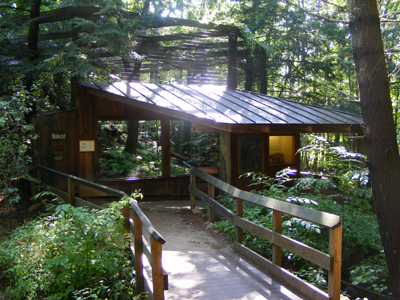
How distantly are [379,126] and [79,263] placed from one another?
4.58 m

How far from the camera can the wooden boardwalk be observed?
4.01 metres

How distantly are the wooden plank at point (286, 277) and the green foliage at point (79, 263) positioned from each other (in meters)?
1.83

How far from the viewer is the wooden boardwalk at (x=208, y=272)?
401cm

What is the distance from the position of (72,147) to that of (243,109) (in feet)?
15.9

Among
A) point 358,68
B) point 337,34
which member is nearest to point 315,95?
point 337,34

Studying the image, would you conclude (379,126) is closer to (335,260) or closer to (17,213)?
(335,260)

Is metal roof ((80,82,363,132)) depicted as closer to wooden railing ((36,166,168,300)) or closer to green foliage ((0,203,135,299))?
wooden railing ((36,166,168,300))

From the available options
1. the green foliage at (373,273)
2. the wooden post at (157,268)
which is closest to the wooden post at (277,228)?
the green foliage at (373,273)

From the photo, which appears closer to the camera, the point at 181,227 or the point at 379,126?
the point at 379,126

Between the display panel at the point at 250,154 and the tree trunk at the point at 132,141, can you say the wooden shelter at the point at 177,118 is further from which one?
the tree trunk at the point at 132,141

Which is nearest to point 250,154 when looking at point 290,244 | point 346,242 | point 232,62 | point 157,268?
point 346,242

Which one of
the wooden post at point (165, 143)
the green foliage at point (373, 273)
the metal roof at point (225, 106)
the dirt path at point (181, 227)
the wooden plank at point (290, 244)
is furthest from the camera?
the wooden post at point (165, 143)

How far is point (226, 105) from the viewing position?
359 inches

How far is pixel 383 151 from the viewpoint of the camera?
4871 mm
